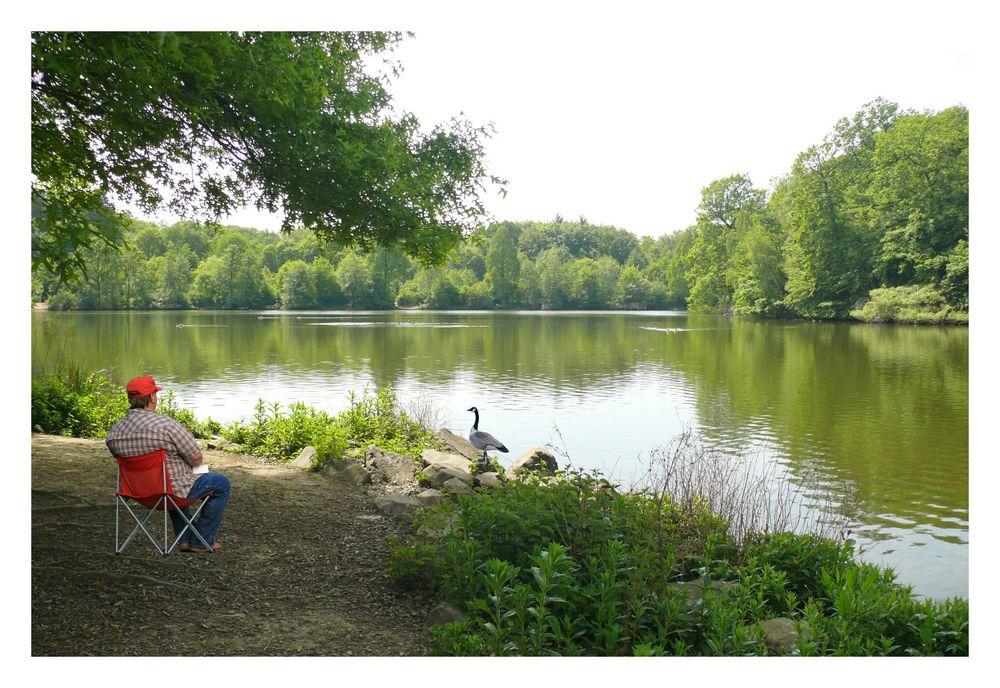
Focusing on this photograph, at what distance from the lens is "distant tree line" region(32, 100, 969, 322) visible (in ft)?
104

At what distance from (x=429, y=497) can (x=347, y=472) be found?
110 cm

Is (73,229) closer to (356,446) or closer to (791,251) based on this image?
(356,446)

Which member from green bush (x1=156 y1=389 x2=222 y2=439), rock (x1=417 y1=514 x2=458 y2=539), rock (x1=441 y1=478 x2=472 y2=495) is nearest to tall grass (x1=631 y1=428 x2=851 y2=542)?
rock (x1=417 y1=514 x2=458 y2=539)

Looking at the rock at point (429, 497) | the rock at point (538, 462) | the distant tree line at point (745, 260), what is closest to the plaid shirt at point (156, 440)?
the rock at point (429, 497)

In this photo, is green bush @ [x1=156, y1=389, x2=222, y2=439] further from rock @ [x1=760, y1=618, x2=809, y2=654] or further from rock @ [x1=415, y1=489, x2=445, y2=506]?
rock @ [x1=760, y1=618, x2=809, y2=654]

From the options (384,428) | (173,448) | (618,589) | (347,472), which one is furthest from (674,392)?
(173,448)

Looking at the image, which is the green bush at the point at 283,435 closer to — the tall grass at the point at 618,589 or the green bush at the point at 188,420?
the green bush at the point at 188,420

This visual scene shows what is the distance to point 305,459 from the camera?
293 inches

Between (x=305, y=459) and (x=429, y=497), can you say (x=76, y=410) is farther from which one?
(x=429, y=497)

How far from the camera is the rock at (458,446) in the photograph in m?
9.06

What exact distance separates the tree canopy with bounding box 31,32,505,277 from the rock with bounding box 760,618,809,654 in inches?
172

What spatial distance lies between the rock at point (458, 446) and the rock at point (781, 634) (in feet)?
16.9
